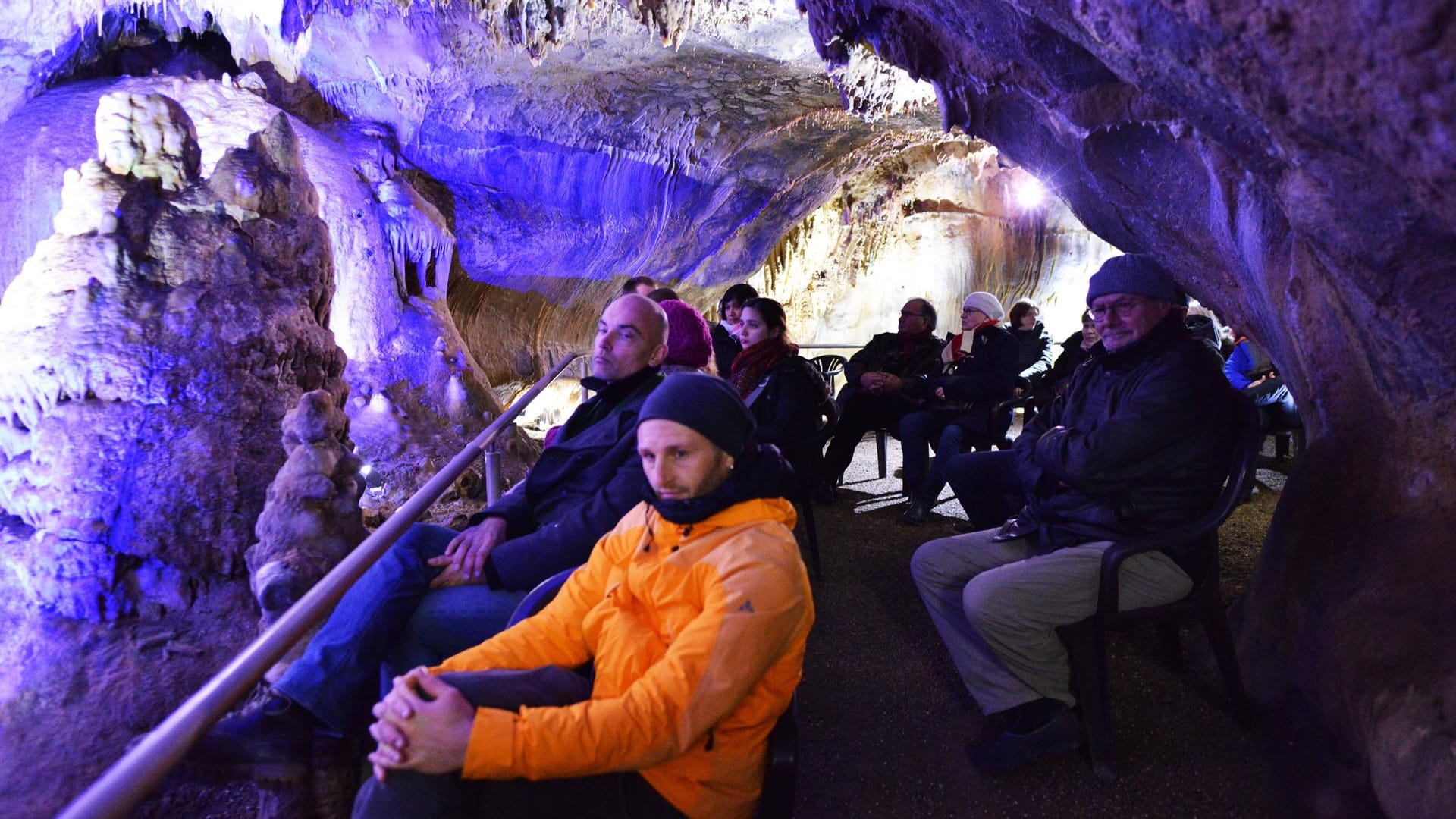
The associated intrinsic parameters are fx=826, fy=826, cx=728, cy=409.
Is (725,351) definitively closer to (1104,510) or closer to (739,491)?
(1104,510)

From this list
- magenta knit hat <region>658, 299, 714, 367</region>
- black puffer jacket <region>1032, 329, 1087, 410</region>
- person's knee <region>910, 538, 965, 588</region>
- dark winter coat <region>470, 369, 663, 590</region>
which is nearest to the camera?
dark winter coat <region>470, 369, 663, 590</region>

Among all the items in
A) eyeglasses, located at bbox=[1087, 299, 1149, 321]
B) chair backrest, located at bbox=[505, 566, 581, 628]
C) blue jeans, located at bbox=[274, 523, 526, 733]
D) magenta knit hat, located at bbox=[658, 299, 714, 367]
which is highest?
eyeglasses, located at bbox=[1087, 299, 1149, 321]

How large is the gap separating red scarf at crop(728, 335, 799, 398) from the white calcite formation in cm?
220

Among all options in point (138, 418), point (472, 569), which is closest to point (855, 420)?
point (472, 569)

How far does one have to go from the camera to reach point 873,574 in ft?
13.4

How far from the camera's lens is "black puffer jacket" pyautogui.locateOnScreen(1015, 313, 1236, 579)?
7.89 ft

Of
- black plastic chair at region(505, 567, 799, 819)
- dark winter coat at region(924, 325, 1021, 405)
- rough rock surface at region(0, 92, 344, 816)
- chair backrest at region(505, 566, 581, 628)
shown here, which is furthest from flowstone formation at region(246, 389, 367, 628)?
dark winter coat at region(924, 325, 1021, 405)

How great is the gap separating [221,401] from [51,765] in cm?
159

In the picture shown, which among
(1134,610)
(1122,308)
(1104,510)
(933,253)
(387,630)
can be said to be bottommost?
(1134,610)

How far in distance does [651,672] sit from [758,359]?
2.99m

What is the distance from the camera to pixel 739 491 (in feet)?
5.35

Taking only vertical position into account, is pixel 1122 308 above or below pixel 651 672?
above

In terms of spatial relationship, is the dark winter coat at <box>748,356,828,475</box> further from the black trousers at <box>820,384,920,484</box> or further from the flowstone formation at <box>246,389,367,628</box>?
the flowstone formation at <box>246,389,367,628</box>

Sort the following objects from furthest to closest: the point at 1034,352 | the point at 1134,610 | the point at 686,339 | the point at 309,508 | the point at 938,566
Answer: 1. the point at 1034,352
2. the point at 686,339
3. the point at 309,508
4. the point at 938,566
5. the point at 1134,610
